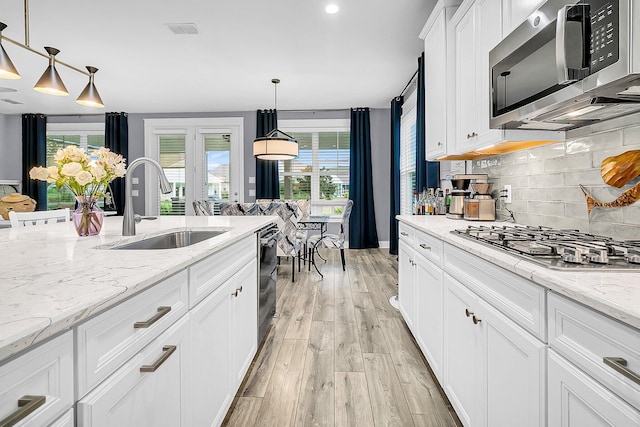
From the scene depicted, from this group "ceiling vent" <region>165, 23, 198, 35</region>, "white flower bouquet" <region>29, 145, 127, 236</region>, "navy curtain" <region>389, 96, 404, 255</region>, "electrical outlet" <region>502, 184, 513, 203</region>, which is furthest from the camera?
"navy curtain" <region>389, 96, 404, 255</region>

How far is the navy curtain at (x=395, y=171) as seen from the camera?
226 inches

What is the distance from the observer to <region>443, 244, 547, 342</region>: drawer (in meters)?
0.90

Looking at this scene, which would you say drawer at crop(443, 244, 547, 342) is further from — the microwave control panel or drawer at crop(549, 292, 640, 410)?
the microwave control panel

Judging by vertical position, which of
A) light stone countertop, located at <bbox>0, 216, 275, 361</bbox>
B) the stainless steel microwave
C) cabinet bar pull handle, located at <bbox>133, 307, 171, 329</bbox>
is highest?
the stainless steel microwave

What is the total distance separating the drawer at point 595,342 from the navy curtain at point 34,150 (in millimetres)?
8533

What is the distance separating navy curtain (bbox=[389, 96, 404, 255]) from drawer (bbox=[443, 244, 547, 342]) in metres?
4.33

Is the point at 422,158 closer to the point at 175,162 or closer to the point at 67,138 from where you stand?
the point at 175,162

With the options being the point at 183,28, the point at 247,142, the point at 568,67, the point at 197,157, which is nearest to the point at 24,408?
the point at 568,67

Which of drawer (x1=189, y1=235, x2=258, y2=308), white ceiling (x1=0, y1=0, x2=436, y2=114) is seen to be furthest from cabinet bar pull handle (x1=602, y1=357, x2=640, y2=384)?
white ceiling (x1=0, y1=0, x2=436, y2=114)

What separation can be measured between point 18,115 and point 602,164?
921 cm

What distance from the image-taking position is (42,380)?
542 millimetres

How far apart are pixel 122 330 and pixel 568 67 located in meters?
1.50

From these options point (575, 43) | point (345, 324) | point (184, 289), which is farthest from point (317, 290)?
point (575, 43)

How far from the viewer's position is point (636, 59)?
0.96 metres
